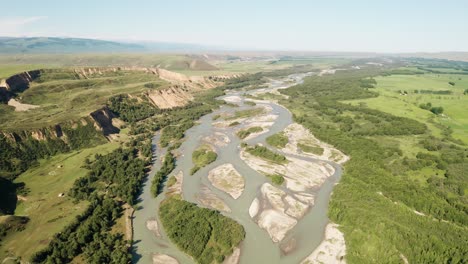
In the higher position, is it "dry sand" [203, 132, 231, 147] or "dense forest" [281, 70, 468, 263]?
"dense forest" [281, 70, 468, 263]

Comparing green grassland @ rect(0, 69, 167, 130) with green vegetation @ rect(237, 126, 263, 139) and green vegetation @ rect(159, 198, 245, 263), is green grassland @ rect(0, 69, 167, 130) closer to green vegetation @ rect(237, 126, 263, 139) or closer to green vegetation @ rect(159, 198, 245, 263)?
green vegetation @ rect(237, 126, 263, 139)

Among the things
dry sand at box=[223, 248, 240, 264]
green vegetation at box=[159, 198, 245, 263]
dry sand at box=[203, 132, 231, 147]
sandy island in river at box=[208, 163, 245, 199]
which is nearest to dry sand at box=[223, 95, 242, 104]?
dry sand at box=[203, 132, 231, 147]

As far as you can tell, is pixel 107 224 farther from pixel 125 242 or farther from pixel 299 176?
pixel 299 176

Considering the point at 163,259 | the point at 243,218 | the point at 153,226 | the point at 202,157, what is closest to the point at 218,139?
the point at 202,157

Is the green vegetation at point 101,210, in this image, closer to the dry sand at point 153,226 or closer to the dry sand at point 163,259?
the dry sand at point 163,259

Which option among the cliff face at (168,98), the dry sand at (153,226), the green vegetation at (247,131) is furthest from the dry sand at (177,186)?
the cliff face at (168,98)

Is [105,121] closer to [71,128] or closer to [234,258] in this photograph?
[71,128]
